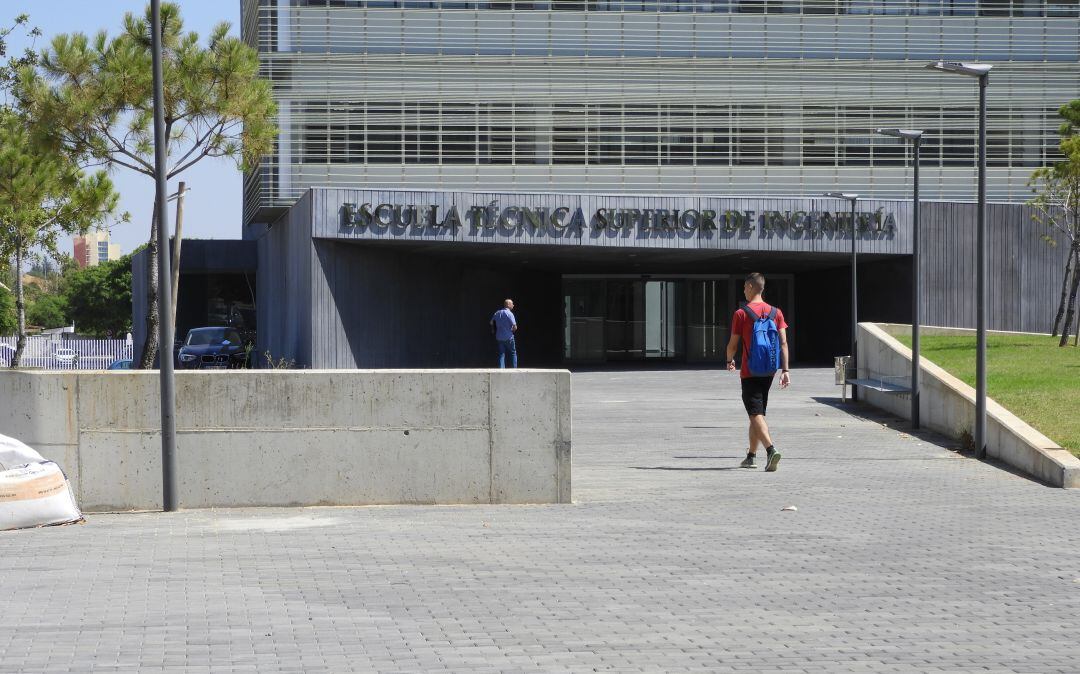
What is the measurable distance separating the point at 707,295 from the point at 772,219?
1002 cm

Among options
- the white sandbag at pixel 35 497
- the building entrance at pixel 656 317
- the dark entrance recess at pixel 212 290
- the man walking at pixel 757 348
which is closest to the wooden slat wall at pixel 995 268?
the building entrance at pixel 656 317

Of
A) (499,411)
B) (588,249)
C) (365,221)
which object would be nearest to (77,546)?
(499,411)

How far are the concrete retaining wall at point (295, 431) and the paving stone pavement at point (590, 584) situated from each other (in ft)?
0.96

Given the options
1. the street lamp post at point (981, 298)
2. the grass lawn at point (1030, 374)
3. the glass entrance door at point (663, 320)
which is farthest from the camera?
the glass entrance door at point (663, 320)

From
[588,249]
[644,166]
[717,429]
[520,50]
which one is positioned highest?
[520,50]

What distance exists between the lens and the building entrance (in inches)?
1762

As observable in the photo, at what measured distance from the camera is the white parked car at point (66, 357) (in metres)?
53.3

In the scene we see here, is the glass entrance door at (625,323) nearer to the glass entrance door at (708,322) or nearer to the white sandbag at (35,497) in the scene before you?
the glass entrance door at (708,322)

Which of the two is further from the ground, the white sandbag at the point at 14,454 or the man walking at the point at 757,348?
the man walking at the point at 757,348

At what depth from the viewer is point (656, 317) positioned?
45.8 meters

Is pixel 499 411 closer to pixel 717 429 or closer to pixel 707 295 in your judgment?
pixel 717 429

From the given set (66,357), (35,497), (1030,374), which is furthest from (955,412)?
(66,357)

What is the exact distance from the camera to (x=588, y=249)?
35031 millimetres

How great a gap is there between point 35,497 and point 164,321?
1.80m
